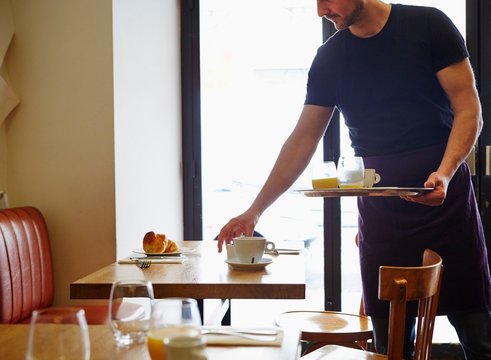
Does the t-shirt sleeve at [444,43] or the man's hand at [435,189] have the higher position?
the t-shirt sleeve at [444,43]

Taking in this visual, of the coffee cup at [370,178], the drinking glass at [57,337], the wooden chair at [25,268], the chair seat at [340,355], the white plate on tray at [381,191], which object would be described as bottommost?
the chair seat at [340,355]

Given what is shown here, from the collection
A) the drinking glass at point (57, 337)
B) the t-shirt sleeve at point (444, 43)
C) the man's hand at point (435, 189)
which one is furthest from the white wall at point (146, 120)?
the drinking glass at point (57, 337)

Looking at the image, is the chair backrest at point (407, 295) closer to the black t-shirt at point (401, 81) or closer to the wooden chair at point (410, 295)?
the wooden chair at point (410, 295)

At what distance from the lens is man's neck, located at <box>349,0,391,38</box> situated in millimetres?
1916

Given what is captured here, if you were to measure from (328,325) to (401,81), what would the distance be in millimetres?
1176

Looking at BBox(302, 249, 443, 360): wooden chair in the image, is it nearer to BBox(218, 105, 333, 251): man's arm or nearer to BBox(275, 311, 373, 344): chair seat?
BBox(218, 105, 333, 251): man's arm

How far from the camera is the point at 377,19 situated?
193cm

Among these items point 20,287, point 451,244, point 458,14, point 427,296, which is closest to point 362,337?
point 451,244

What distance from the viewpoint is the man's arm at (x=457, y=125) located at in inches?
62.9

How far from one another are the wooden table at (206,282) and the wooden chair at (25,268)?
530mm

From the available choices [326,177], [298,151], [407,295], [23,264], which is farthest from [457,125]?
[23,264]

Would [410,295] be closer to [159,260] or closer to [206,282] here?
[206,282]

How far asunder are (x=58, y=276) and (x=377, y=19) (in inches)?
74.8

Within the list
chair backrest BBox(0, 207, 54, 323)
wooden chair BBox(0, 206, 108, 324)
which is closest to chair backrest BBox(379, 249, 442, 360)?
wooden chair BBox(0, 206, 108, 324)
